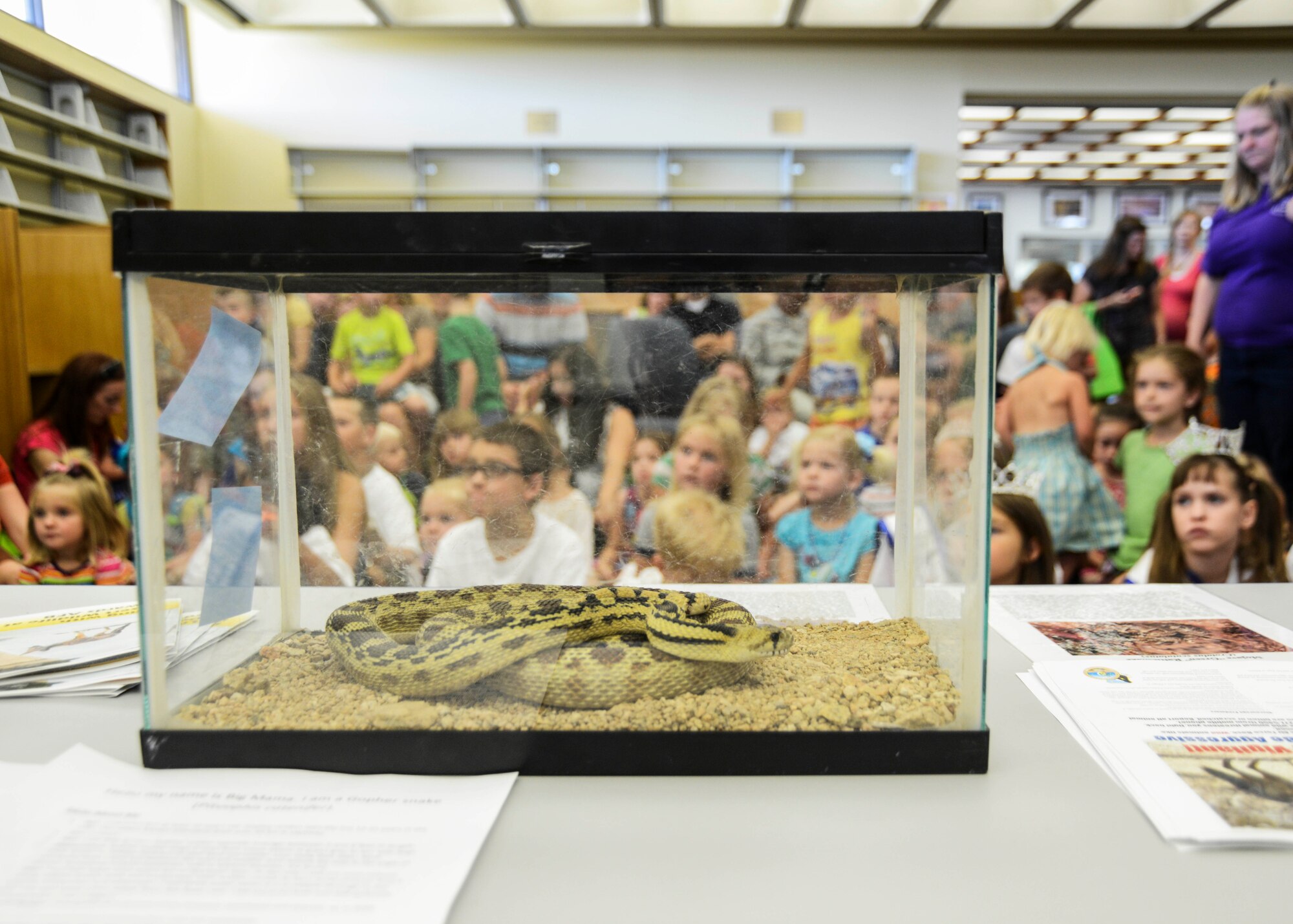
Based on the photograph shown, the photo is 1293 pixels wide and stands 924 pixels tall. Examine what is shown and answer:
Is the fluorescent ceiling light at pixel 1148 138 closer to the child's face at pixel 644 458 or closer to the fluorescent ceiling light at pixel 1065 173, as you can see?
the fluorescent ceiling light at pixel 1065 173

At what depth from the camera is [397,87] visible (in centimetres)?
766

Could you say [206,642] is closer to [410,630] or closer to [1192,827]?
[410,630]

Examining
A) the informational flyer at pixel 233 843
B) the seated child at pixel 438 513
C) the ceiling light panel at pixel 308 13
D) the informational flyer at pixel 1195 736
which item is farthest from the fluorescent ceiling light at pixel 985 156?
the informational flyer at pixel 233 843

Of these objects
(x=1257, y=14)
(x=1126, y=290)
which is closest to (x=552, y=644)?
(x=1126, y=290)

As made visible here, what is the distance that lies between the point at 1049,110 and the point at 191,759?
9.59 m

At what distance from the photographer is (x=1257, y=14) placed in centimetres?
684

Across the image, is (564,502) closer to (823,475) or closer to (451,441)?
(451,441)

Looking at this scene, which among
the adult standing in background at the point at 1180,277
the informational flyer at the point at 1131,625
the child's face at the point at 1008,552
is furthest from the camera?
the adult standing in background at the point at 1180,277

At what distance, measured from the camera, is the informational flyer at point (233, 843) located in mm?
662

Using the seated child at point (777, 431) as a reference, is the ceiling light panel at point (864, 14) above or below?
above

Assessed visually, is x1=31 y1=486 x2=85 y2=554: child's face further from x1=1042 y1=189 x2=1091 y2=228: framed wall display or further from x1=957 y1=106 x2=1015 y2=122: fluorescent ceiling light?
x1=1042 y1=189 x2=1091 y2=228: framed wall display

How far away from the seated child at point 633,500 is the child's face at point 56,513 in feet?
8.07

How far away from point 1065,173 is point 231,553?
1248 centimetres

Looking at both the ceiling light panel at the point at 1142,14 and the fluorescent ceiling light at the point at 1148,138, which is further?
the fluorescent ceiling light at the point at 1148,138
